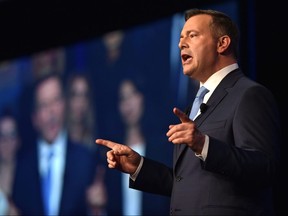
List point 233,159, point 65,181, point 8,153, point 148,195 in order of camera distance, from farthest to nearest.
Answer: point 8,153 < point 65,181 < point 148,195 < point 233,159

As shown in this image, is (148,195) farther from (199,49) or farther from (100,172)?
(199,49)

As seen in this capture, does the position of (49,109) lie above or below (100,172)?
above

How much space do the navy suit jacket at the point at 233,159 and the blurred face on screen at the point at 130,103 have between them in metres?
1.70

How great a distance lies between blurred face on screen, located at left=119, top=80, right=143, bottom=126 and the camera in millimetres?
3805

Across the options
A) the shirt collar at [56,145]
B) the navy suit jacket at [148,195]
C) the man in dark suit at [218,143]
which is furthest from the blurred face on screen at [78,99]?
the man in dark suit at [218,143]

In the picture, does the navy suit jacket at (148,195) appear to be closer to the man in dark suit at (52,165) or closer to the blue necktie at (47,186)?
the man in dark suit at (52,165)

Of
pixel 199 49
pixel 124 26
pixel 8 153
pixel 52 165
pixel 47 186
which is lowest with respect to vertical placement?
pixel 47 186

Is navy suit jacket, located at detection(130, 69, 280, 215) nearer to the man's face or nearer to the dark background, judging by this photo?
the man's face

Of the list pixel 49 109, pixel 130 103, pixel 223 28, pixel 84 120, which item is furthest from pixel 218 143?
pixel 49 109

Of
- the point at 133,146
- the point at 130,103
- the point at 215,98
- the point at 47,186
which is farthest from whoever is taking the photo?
the point at 47,186

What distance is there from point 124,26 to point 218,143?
2.40 metres

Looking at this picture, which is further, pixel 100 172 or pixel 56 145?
pixel 56 145

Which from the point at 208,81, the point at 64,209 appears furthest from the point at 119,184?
the point at 208,81

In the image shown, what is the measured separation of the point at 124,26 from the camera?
13.4 ft
